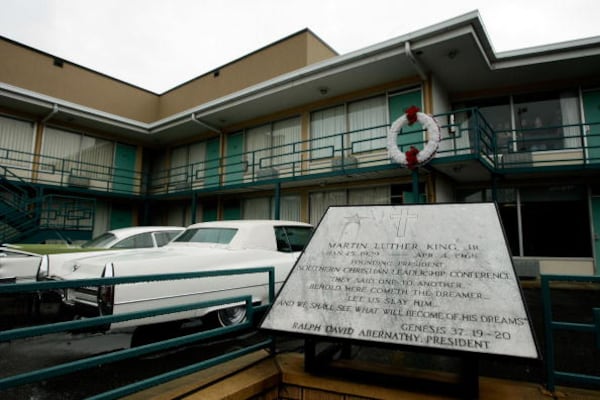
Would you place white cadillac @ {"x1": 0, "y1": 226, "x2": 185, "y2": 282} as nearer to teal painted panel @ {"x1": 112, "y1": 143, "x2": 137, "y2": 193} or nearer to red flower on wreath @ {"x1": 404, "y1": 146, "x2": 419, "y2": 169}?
red flower on wreath @ {"x1": 404, "y1": 146, "x2": 419, "y2": 169}

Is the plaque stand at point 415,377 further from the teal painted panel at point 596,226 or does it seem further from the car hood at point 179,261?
the teal painted panel at point 596,226

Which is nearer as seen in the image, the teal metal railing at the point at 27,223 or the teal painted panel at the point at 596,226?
the teal painted panel at the point at 596,226

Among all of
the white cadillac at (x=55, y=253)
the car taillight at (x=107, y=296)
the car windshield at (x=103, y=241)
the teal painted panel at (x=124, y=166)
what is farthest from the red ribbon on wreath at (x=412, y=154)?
the teal painted panel at (x=124, y=166)

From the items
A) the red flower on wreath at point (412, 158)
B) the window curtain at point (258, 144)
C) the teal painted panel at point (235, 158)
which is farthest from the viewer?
the teal painted panel at point (235, 158)

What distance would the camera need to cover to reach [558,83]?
9.74 meters

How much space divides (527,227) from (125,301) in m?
10.1

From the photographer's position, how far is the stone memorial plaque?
2.10 meters

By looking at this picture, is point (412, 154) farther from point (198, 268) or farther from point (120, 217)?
point (120, 217)

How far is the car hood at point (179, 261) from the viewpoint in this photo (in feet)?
11.5

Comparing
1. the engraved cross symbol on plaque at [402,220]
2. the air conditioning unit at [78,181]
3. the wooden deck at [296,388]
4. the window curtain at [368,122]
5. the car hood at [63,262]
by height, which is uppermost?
the window curtain at [368,122]

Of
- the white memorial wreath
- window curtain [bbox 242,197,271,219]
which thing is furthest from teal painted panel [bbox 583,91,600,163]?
window curtain [bbox 242,197,271,219]

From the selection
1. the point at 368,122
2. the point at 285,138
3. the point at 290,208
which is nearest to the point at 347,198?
the point at 290,208

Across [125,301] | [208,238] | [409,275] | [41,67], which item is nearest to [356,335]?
[409,275]

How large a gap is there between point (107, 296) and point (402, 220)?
2.68m
